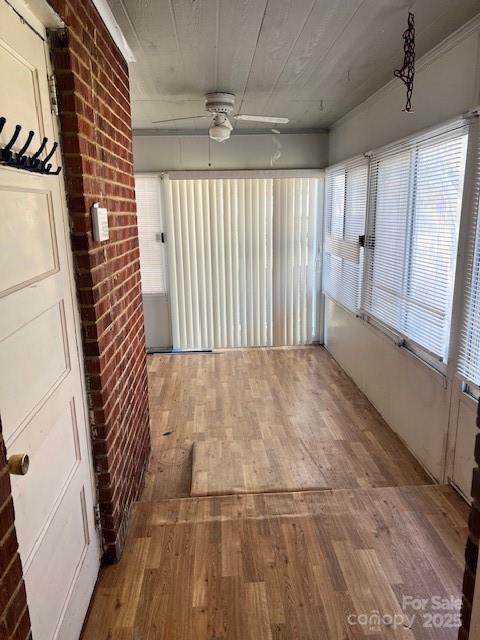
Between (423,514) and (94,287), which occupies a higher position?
(94,287)

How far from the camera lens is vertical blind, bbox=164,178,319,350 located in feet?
16.1

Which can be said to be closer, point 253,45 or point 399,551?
point 399,551

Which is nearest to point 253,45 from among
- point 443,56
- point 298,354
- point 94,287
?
point 443,56

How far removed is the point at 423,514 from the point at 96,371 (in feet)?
5.74

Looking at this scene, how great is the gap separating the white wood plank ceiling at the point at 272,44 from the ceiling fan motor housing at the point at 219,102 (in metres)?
0.07

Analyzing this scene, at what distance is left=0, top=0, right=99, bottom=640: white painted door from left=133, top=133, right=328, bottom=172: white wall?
3.58 meters

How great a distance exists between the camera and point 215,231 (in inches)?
196

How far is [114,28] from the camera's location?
2107mm

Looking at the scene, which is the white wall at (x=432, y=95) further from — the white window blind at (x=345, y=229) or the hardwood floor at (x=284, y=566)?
the hardwood floor at (x=284, y=566)

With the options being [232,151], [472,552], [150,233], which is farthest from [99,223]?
[232,151]

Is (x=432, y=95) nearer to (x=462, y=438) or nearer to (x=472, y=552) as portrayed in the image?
(x=462, y=438)

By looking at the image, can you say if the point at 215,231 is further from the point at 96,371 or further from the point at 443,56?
the point at 96,371

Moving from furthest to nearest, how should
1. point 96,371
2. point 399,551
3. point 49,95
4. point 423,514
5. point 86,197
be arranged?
point 423,514, point 399,551, point 96,371, point 86,197, point 49,95

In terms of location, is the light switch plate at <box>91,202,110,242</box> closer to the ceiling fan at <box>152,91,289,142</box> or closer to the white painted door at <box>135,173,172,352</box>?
the ceiling fan at <box>152,91,289,142</box>
